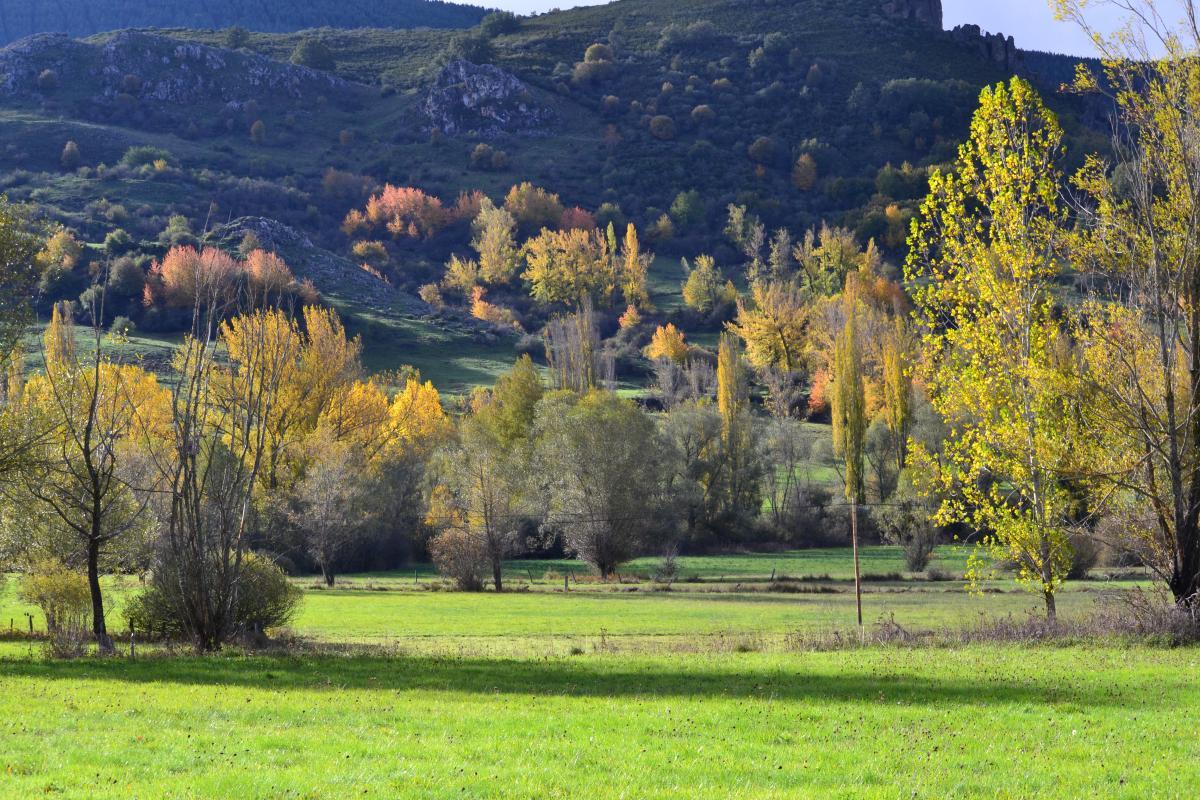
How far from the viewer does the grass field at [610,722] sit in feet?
33.0

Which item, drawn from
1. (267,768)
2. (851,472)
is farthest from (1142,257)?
(851,472)

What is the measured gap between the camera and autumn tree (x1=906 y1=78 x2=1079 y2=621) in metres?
23.3

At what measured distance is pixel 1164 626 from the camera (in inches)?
805

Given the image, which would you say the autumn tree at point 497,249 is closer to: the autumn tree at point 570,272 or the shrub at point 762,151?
the autumn tree at point 570,272

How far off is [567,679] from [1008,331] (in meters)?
13.8

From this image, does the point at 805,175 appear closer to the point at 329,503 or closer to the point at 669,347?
the point at 669,347

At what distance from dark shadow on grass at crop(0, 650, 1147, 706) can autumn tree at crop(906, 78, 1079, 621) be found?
466cm

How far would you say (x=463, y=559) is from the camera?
55750mm

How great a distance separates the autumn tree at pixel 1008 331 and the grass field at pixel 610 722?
360cm

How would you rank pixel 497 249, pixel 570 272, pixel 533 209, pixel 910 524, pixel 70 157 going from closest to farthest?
1. pixel 910 524
2. pixel 570 272
3. pixel 497 249
4. pixel 70 157
5. pixel 533 209

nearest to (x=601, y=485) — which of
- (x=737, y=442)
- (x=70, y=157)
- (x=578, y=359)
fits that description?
(x=737, y=442)

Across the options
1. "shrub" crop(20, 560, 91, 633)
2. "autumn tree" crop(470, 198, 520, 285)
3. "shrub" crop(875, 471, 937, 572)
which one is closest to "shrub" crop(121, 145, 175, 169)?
"autumn tree" crop(470, 198, 520, 285)

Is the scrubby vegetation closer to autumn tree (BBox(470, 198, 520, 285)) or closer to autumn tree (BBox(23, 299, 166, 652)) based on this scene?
autumn tree (BBox(23, 299, 166, 652))

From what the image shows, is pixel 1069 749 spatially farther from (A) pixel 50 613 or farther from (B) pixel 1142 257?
(A) pixel 50 613
